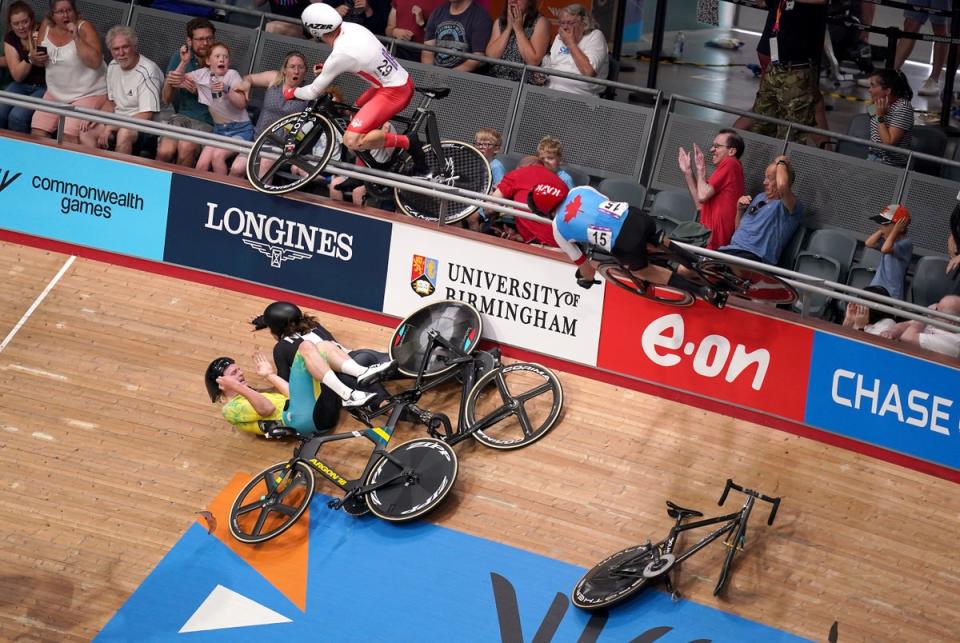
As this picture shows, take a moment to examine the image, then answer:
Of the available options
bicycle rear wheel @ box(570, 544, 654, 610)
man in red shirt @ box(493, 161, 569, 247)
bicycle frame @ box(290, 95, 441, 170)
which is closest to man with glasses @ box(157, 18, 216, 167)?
bicycle frame @ box(290, 95, 441, 170)

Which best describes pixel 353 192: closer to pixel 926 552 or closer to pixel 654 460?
pixel 654 460

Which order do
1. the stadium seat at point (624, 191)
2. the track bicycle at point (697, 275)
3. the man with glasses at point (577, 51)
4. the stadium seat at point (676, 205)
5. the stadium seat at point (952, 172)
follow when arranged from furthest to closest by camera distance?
the man with glasses at point (577, 51) → the stadium seat at point (952, 172) → the stadium seat at point (624, 191) → the stadium seat at point (676, 205) → the track bicycle at point (697, 275)

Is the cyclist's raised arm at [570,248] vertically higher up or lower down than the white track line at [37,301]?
higher up

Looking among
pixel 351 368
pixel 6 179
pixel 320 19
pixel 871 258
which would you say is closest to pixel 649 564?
pixel 351 368

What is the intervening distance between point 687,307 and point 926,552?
2409 millimetres

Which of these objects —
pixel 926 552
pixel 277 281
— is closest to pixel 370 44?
pixel 277 281

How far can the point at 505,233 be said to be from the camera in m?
10.0

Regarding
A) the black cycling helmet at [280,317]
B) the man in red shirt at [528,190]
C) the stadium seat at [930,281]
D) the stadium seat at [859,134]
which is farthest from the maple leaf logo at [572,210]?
the stadium seat at [859,134]

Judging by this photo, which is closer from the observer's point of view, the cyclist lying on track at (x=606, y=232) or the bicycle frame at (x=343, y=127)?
the cyclist lying on track at (x=606, y=232)

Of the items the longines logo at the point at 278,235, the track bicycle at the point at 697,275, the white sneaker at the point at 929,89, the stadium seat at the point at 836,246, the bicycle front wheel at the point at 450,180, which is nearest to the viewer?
the track bicycle at the point at 697,275

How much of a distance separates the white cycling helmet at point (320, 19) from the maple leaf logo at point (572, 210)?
7.38 ft

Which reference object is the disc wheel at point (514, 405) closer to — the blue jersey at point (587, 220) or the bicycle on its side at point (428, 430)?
the bicycle on its side at point (428, 430)

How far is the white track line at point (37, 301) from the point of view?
400 inches

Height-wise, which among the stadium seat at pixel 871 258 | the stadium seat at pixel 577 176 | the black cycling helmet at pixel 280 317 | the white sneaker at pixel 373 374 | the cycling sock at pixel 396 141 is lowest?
the white sneaker at pixel 373 374
